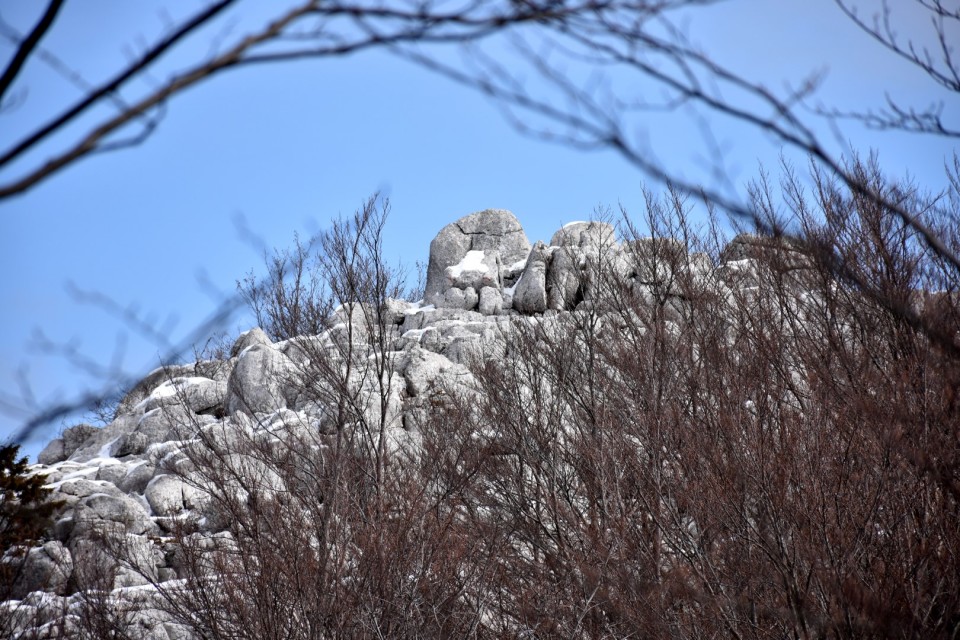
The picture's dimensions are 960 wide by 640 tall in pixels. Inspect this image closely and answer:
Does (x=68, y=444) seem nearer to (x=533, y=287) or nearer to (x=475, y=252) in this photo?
(x=533, y=287)

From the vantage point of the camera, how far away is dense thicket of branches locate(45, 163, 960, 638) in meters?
7.40

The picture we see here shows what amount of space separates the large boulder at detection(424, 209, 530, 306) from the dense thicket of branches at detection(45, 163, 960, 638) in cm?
1632

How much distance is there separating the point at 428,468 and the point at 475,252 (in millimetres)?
25300

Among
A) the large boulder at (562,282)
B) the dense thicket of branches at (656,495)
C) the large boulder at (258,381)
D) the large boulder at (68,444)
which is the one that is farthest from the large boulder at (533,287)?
the large boulder at (68,444)

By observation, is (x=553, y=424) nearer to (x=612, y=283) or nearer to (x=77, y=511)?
(x=612, y=283)

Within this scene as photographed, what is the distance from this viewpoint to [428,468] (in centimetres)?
1337

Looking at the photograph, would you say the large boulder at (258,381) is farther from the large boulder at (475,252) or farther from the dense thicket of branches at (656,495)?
the large boulder at (475,252)

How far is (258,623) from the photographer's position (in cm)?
926

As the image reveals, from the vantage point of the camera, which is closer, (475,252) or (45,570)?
(45,570)

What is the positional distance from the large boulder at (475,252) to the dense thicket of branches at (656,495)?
16.3m

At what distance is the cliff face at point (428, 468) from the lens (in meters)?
9.32

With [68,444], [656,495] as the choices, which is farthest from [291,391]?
[656,495]

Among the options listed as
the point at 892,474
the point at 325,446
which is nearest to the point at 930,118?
the point at 892,474

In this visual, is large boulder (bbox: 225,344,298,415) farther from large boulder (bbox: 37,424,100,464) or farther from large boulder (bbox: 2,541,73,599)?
large boulder (bbox: 2,541,73,599)
